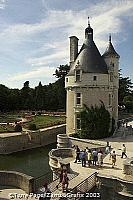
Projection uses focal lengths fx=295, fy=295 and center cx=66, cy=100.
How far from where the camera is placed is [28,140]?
35.4m

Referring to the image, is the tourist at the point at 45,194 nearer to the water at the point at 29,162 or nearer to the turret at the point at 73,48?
the water at the point at 29,162

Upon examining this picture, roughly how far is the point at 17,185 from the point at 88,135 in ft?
47.8

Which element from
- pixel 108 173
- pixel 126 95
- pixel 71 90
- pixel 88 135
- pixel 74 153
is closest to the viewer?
pixel 108 173

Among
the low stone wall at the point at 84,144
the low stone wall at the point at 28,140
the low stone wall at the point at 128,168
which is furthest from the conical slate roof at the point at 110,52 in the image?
the low stone wall at the point at 128,168

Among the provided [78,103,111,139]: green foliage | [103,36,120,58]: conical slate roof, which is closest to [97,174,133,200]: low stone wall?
[78,103,111,139]: green foliage

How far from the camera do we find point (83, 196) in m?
14.4

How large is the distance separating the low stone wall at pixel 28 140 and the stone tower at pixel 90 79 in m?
5.80

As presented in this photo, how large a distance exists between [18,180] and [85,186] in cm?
356

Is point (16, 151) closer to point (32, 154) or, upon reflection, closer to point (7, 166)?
point (32, 154)

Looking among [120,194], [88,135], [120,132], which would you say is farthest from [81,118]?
[120,194]

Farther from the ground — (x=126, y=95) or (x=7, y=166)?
(x=126, y=95)

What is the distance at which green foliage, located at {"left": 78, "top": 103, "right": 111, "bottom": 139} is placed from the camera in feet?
97.0

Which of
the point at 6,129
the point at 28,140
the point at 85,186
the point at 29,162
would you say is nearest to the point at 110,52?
the point at 28,140

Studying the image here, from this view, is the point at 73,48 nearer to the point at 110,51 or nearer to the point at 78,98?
the point at 110,51
